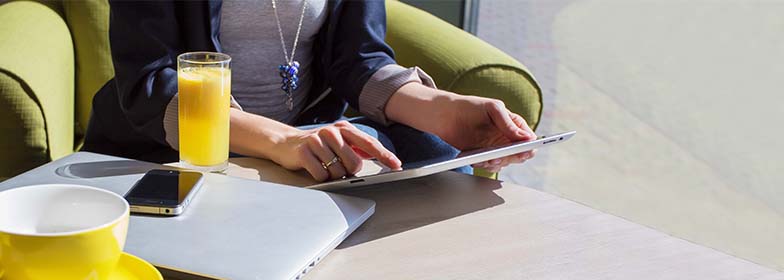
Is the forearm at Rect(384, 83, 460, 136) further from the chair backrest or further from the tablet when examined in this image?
the chair backrest

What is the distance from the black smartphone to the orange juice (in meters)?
0.07

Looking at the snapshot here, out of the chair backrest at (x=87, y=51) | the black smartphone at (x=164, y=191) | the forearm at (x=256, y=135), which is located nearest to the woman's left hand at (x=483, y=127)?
the forearm at (x=256, y=135)

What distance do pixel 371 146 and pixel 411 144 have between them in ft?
1.01

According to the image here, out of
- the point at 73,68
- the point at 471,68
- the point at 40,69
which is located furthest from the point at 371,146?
the point at 73,68

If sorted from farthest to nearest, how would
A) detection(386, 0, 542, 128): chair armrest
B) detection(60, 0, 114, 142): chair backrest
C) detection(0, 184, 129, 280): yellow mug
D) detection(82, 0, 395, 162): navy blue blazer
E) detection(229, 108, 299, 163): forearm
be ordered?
detection(60, 0, 114, 142): chair backrest
detection(386, 0, 542, 128): chair armrest
detection(82, 0, 395, 162): navy blue blazer
detection(229, 108, 299, 163): forearm
detection(0, 184, 129, 280): yellow mug

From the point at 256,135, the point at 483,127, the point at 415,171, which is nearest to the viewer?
the point at 415,171

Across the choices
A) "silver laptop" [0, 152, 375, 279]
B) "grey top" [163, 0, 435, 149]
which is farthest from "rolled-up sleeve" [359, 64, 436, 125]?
"silver laptop" [0, 152, 375, 279]

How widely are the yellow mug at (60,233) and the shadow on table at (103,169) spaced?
26cm

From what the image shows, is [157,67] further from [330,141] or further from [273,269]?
[273,269]

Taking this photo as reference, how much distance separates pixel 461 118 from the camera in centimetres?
114

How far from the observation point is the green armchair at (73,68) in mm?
1286

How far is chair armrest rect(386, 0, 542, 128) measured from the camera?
1.47 meters

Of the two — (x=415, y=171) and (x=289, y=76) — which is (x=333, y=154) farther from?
(x=289, y=76)

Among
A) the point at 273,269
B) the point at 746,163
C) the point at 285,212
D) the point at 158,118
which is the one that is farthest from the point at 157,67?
the point at 746,163
